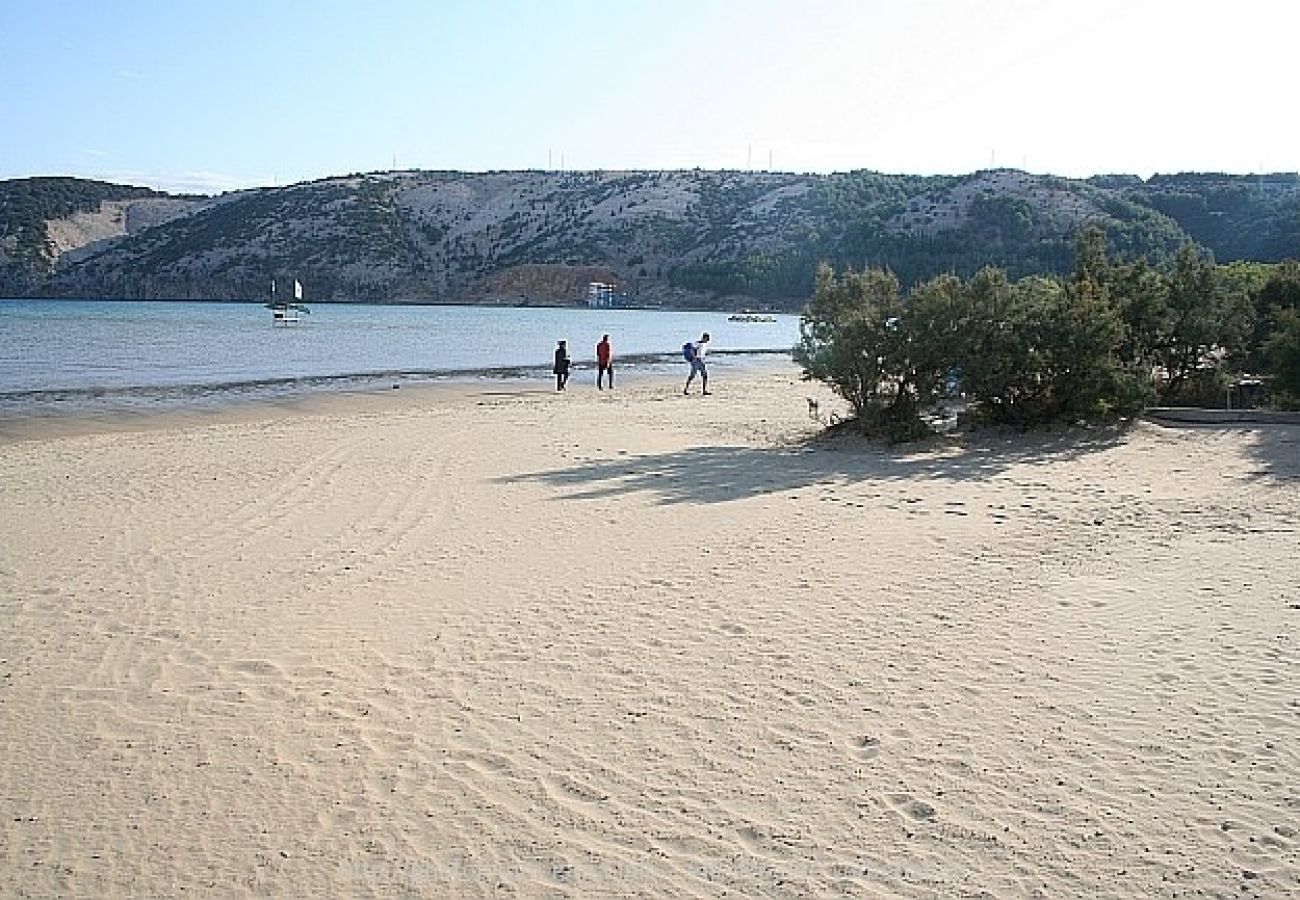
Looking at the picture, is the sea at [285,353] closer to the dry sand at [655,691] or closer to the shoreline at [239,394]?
the shoreline at [239,394]

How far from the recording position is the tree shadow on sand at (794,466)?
12.0 meters

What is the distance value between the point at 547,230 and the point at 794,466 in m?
111

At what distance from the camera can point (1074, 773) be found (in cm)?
482

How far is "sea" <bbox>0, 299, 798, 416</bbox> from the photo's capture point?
2728 centimetres

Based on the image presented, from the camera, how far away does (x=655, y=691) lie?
5.84 meters

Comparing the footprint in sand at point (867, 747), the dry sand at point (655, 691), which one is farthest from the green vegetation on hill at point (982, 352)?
the footprint in sand at point (867, 747)

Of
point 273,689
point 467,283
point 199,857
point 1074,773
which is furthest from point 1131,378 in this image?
point 467,283

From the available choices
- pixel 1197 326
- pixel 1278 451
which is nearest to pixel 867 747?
pixel 1278 451

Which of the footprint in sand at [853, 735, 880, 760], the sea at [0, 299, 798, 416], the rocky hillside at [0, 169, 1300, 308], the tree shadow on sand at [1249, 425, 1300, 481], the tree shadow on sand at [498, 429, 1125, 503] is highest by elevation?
the rocky hillside at [0, 169, 1300, 308]

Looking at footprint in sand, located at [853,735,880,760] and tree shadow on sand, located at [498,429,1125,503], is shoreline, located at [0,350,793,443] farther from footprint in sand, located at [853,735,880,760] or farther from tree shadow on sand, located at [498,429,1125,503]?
footprint in sand, located at [853,735,880,760]

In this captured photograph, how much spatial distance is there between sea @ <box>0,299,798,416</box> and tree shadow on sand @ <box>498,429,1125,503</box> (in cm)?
1386

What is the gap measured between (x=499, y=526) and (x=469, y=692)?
424cm

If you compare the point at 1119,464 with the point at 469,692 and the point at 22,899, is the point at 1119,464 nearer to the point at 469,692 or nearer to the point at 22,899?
the point at 469,692

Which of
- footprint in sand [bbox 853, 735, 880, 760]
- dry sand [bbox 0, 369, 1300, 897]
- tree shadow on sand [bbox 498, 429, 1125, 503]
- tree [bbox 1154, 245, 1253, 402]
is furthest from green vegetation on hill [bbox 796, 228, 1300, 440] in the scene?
footprint in sand [bbox 853, 735, 880, 760]
